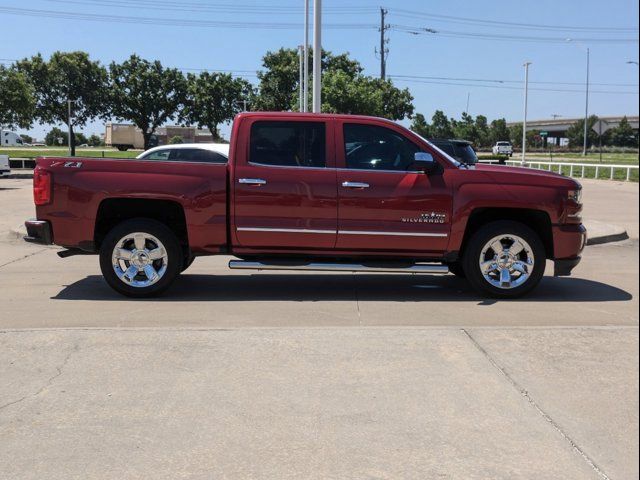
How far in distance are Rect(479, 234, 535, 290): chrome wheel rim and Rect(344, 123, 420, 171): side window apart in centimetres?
134

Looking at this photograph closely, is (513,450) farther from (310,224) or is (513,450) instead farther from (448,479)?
(310,224)

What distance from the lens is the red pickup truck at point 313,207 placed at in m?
6.93

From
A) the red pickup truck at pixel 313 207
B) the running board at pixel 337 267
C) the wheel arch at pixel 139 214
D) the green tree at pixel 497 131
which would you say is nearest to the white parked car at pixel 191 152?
the wheel arch at pixel 139 214

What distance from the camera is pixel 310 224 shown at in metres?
7.00

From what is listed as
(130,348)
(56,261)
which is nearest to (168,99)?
(56,261)

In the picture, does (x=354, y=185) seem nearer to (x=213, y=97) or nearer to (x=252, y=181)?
(x=252, y=181)

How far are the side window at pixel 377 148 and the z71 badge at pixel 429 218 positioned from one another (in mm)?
585

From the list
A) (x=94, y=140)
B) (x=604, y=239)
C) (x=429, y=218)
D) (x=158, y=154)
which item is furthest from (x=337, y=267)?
(x=94, y=140)

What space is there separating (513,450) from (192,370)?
2.39 meters

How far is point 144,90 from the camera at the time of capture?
67188mm

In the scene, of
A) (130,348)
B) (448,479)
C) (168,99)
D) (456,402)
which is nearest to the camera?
(448,479)

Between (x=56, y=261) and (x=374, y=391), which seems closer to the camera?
(x=374, y=391)

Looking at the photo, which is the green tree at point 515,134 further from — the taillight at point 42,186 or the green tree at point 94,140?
the taillight at point 42,186

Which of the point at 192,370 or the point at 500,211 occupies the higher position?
the point at 500,211
